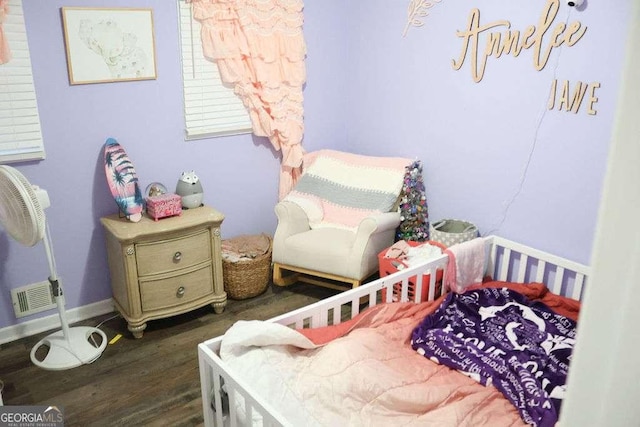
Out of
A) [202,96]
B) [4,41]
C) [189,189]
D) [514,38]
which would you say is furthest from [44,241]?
[514,38]

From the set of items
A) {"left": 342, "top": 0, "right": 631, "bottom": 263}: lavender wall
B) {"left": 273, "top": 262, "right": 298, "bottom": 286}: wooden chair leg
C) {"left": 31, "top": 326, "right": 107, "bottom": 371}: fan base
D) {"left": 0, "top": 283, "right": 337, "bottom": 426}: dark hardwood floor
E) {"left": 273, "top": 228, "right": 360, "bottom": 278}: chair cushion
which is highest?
{"left": 342, "top": 0, "right": 631, "bottom": 263}: lavender wall

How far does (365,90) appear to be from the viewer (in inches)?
149

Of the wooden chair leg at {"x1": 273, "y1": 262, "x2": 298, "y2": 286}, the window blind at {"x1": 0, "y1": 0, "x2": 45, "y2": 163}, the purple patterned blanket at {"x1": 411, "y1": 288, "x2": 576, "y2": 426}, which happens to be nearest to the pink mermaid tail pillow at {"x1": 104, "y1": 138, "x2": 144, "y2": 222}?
the window blind at {"x1": 0, "y1": 0, "x2": 45, "y2": 163}

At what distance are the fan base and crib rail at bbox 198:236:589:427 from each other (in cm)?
104

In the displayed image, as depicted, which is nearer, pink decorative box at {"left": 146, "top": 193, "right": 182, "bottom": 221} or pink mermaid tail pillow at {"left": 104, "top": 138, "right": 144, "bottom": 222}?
pink mermaid tail pillow at {"left": 104, "top": 138, "right": 144, "bottom": 222}

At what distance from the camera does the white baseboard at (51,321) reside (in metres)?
2.89

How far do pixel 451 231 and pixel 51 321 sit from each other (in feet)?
7.83

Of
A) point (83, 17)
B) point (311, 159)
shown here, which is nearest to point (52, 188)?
point (83, 17)

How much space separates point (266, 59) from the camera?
11.2 feet

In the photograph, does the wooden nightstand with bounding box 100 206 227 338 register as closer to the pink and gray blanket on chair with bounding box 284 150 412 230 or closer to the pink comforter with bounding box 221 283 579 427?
the pink and gray blanket on chair with bounding box 284 150 412 230

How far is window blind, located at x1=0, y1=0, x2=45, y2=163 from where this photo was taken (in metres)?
2.59

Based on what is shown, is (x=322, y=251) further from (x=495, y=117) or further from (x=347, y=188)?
(x=495, y=117)

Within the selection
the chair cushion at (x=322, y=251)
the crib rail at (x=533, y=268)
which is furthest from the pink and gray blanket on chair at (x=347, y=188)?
the crib rail at (x=533, y=268)

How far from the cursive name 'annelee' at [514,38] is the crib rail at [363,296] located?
0.99 m
